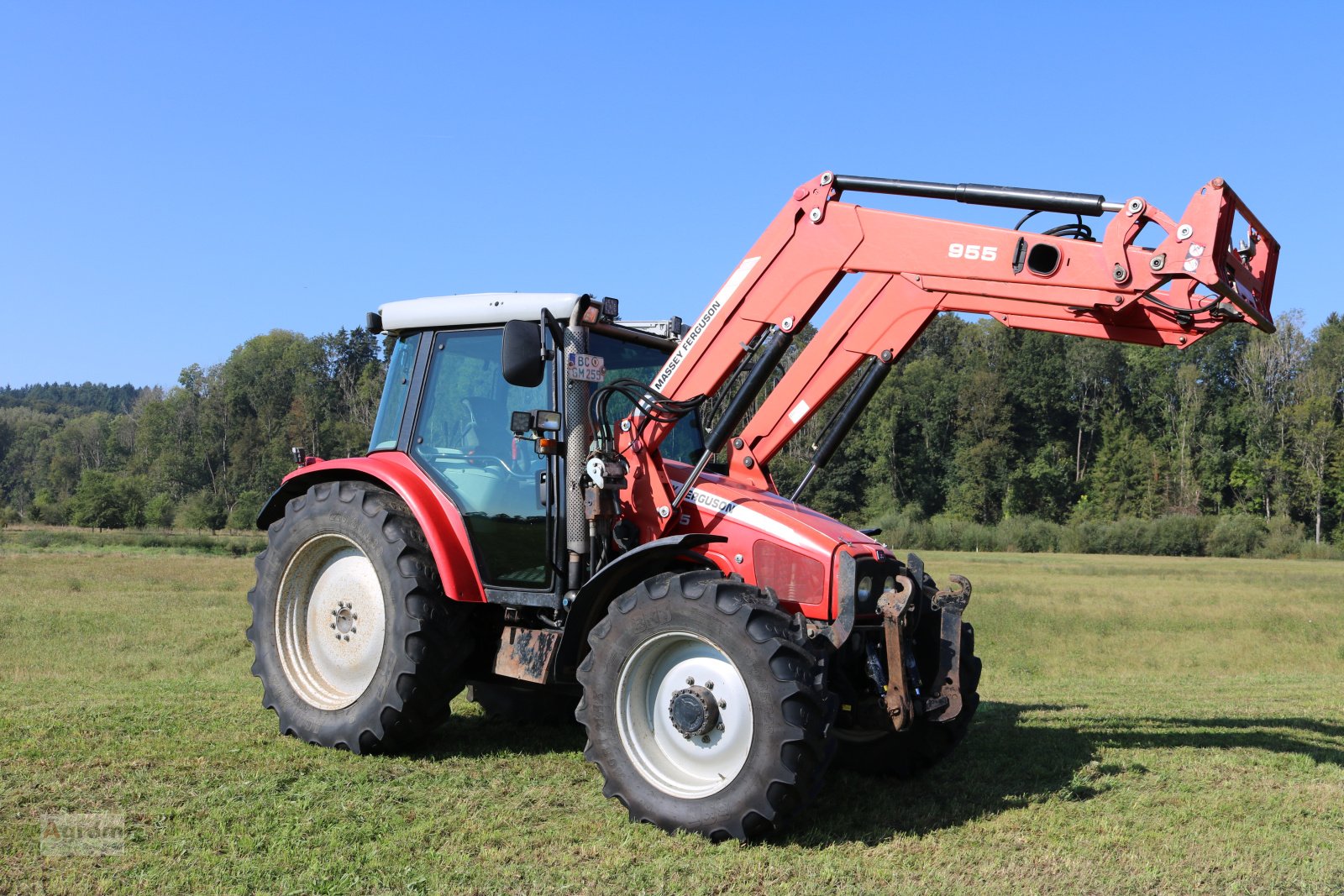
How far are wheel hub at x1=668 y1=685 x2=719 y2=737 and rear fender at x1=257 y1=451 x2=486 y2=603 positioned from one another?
1.80m

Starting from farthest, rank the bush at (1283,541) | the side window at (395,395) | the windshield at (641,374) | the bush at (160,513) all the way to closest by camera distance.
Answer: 1. the bush at (160,513)
2. the bush at (1283,541)
3. the side window at (395,395)
4. the windshield at (641,374)

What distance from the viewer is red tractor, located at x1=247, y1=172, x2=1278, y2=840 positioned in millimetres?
5867

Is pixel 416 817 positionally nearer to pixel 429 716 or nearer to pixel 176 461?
pixel 429 716

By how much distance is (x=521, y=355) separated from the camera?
21.3 ft

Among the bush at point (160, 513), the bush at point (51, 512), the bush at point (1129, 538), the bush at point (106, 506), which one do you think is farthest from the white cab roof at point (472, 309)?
the bush at point (51, 512)

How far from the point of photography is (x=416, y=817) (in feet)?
19.5

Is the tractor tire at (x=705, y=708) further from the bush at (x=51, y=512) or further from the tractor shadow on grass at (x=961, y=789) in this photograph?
the bush at (x=51, y=512)

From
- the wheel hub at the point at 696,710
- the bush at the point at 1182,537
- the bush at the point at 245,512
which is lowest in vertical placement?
the bush at the point at 245,512

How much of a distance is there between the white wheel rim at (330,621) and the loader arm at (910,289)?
2106 mm

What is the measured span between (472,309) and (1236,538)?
61.0 meters

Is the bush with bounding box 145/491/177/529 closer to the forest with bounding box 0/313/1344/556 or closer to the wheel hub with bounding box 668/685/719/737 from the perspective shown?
the forest with bounding box 0/313/1344/556

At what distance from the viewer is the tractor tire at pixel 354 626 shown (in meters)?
7.08

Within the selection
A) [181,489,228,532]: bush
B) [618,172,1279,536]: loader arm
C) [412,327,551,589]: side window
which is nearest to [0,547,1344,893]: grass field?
[412,327,551,589]: side window

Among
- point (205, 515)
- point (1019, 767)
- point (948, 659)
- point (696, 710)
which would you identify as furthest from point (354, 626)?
point (205, 515)
